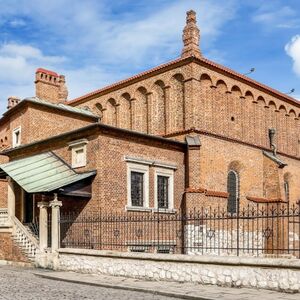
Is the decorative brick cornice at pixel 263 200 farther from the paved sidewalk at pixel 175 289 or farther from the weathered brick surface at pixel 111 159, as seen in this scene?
the paved sidewalk at pixel 175 289

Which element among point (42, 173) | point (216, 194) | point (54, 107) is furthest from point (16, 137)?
point (216, 194)

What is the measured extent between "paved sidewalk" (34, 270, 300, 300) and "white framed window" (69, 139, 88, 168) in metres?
6.10

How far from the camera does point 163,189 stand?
73.6 feet

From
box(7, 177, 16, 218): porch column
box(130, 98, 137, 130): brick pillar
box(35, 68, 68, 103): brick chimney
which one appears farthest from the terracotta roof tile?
box(7, 177, 16, 218): porch column

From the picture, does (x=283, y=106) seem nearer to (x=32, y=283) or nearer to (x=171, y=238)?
(x=171, y=238)

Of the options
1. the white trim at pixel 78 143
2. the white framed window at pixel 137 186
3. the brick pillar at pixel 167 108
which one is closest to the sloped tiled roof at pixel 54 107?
the brick pillar at pixel 167 108

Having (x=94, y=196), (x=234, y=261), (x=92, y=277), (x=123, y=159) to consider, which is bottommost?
(x=92, y=277)

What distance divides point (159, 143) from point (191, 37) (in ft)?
20.3

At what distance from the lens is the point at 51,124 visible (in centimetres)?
2883

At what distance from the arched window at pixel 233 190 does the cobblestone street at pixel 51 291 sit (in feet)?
43.0

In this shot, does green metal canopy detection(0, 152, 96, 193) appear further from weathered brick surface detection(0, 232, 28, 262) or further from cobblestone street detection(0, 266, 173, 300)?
cobblestone street detection(0, 266, 173, 300)

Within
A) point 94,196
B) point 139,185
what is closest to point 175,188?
point 139,185

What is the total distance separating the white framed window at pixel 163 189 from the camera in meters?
21.9

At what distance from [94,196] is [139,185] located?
2.58 metres
